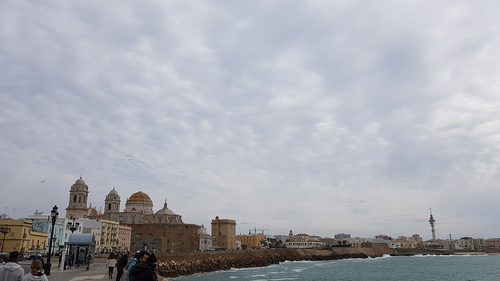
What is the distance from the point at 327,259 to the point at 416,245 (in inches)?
4132

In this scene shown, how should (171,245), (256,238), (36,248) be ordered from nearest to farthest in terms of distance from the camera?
1. (36,248)
2. (171,245)
3. (256,238)

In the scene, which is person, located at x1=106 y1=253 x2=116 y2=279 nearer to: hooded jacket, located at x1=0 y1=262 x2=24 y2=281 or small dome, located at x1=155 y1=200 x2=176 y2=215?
hooded jacket, located at x1=0 y1=262 x2=24 y2=281

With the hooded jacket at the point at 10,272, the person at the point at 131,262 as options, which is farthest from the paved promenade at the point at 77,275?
the hooded jacket at the point at 10,272

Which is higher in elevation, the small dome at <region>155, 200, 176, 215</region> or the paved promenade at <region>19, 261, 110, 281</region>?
the small dome at <region>155, 200, 176, 215</region>

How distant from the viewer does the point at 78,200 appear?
84.0 metres

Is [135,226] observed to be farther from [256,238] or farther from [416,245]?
[416,245]

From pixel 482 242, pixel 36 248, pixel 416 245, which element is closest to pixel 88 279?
pixel 36 248

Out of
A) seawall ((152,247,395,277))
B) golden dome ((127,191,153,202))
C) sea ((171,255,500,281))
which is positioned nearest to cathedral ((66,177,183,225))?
golden dome ((127,191,153,202))

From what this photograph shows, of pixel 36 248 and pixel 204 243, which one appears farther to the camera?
pixel 204 243

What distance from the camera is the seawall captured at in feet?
144

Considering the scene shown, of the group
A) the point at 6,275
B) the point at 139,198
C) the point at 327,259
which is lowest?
the point at 327,259

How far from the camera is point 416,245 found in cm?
17588

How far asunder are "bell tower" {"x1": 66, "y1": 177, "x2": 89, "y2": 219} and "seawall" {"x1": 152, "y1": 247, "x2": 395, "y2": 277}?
4072cm

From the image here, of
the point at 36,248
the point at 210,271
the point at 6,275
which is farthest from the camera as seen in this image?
the point at 210,271
